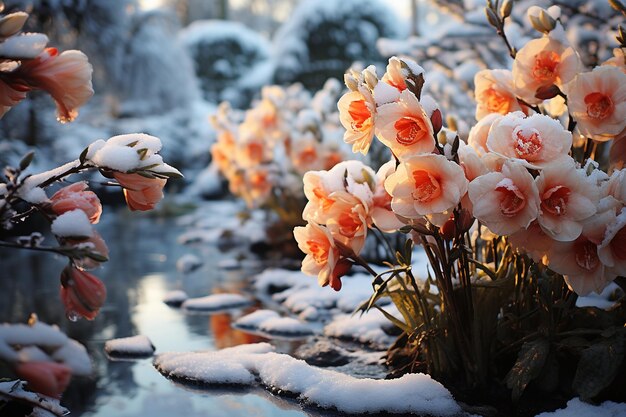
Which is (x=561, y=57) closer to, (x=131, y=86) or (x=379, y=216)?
(x=379, y=216)

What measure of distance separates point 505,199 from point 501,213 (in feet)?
0.09

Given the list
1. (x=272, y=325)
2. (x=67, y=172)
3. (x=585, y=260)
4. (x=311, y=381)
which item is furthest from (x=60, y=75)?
(x=272, y=325)

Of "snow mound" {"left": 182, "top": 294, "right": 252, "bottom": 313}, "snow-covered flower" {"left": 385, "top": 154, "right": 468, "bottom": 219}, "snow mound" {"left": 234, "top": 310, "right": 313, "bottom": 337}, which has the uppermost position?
"snow-covered flower" {"left": 385, "top": 154, "right": 468, "bottom": 219}

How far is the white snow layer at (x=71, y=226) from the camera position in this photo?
98 centimetres

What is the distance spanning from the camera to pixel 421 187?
4.24ft

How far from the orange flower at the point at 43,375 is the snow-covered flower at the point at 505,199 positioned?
764 millimetres

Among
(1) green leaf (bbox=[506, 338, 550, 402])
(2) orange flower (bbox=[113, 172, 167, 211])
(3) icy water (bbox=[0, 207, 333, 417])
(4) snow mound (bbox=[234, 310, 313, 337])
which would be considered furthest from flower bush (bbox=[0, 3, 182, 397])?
(4) snow mound (bbox=[234, 310, 313, 337])

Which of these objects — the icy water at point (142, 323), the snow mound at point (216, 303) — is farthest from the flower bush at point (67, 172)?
the snow mound at point (216, 303)

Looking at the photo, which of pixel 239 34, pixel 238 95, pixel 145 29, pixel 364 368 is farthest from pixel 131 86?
pixel 364 368

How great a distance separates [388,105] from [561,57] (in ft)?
1.66

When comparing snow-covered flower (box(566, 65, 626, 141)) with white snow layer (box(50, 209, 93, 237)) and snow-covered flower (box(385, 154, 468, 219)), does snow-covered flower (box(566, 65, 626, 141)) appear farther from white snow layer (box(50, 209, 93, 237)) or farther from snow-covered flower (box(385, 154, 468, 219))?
white snow layer (box(50, 209, 93, 237))

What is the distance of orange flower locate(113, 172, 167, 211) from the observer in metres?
1.10

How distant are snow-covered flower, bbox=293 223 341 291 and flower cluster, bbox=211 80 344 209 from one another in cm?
198

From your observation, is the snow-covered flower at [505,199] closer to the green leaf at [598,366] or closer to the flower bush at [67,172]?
the green leaf at [598,366]
